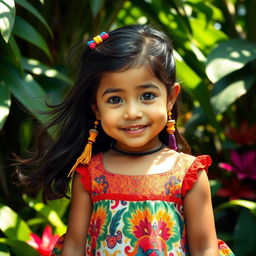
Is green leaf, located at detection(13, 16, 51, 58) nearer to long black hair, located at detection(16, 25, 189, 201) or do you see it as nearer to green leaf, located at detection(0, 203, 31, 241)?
long black hair, located at detection(16, 25, 189, 201)

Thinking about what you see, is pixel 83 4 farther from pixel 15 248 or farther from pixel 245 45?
pixel 15 248

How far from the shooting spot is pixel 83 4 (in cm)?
273

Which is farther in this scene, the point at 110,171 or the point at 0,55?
the point at 0,55

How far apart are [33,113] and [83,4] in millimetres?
837

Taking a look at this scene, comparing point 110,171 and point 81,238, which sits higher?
point 110,171

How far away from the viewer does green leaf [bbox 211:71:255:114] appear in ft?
7.93

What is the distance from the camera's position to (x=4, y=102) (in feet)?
6.62

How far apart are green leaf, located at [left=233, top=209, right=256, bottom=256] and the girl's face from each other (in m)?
0.92

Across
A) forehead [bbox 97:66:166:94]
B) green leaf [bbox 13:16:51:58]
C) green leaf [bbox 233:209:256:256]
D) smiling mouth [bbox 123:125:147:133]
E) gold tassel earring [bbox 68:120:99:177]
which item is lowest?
green leaf [bbox 233:209:256:256]

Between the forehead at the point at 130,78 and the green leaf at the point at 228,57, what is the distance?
70 centimetres

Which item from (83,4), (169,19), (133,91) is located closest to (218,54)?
(169,19)

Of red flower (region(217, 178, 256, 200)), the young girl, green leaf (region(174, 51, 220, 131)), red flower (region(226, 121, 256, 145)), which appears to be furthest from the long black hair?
red flower (region(226, 121, 256, 145))

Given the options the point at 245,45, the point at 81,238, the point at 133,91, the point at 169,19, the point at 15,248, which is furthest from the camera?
the point at 169,19

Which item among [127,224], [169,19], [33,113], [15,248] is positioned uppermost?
[169,19]
